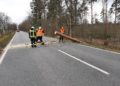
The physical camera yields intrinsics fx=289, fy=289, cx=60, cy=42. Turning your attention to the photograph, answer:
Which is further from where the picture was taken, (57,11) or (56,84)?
(57,11)

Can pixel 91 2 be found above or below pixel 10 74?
above

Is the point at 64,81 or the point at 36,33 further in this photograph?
the point at 36,33

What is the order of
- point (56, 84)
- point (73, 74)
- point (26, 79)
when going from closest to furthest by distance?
1. point (56, 84)
2. point (26, 79)
3. point (73, 74)

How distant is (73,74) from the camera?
9.67 meters

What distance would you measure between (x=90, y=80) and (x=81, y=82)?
0.39 metres

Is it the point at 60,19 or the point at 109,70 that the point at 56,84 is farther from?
the point at 60,19

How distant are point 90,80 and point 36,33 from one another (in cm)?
1930

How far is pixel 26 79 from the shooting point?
29.6ft

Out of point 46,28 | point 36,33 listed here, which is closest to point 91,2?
point 46,28

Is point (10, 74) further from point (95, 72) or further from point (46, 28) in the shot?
point (46, 28)

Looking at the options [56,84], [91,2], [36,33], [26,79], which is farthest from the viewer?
[91,2]

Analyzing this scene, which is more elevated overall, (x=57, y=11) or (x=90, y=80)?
(x=57, y=11)

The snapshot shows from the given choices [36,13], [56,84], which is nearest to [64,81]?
[56,84]

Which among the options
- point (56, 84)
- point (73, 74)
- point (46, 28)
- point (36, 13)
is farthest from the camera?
point (36, 13)
